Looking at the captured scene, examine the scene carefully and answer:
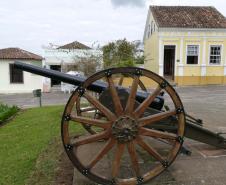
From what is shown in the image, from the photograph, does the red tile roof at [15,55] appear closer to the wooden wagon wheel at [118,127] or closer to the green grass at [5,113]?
the green grass at [5,113]

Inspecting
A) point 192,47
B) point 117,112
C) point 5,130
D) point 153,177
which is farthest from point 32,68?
point 192,47

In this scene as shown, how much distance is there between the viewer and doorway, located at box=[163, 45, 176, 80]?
23778 mm

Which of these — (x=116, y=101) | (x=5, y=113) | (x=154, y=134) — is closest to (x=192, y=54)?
(x=5, y=113)

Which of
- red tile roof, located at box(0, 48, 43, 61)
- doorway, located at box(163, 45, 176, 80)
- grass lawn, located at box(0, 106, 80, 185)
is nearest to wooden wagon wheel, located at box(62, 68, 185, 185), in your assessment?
grass lawn, located at box(0, 106, 80, 185)

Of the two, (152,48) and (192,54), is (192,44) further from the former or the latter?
(152,48)

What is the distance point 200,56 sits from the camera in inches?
889

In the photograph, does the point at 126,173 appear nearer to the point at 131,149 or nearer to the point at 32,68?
the point at 131,149

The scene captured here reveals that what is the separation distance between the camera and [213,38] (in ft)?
73.6

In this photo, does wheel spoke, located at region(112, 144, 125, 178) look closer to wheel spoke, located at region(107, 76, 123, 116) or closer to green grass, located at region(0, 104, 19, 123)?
wheel spoke, located at region(107, 76, 123, 116)

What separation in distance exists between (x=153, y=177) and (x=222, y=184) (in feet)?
2.83

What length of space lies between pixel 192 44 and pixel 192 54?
764mm

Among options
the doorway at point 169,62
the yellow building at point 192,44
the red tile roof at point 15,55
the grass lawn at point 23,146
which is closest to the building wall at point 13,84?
the red tile roof at point 15,55

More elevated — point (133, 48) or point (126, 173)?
point (133, 48)

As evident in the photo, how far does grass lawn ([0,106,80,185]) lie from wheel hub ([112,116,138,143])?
4.82 feet
